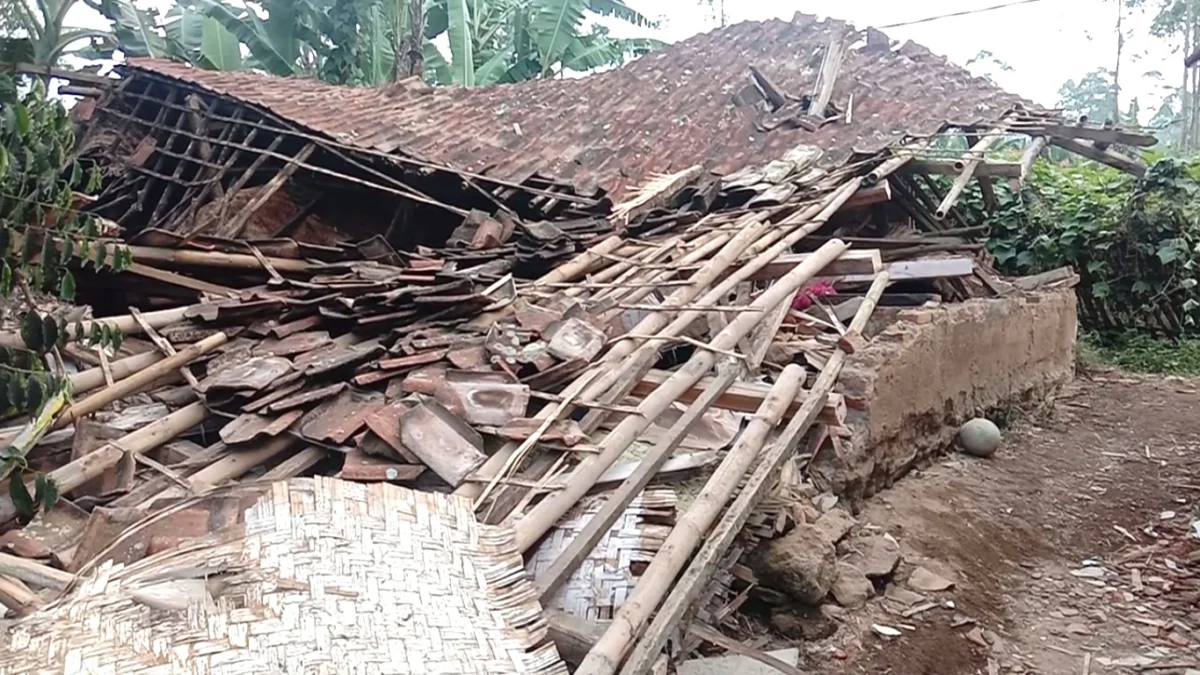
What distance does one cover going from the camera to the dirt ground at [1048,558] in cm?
341

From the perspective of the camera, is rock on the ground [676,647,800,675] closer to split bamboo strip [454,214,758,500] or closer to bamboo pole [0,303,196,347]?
split bamboo strip [454,214,758,500]

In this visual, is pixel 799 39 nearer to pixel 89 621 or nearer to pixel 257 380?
pixel 257 380

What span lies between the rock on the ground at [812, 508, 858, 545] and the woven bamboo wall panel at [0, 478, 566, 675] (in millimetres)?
1730

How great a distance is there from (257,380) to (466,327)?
874mm

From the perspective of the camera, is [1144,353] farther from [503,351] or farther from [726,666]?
[503,351]

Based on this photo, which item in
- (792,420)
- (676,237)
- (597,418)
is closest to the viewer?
(597,418)

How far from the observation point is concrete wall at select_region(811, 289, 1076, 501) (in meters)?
4.49

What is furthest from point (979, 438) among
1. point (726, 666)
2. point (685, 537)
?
point (685, 537)

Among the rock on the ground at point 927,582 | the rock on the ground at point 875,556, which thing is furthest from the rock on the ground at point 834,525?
the rock on the ground at point 927,582

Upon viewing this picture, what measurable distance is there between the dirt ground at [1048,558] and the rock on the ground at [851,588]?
49mm

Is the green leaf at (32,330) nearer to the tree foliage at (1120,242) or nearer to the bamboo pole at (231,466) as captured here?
the bamboo pole at (231,466)

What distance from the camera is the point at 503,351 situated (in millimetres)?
3270

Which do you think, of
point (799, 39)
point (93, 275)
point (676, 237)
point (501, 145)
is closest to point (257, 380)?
point (93, 275)

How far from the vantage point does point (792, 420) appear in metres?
3.30
